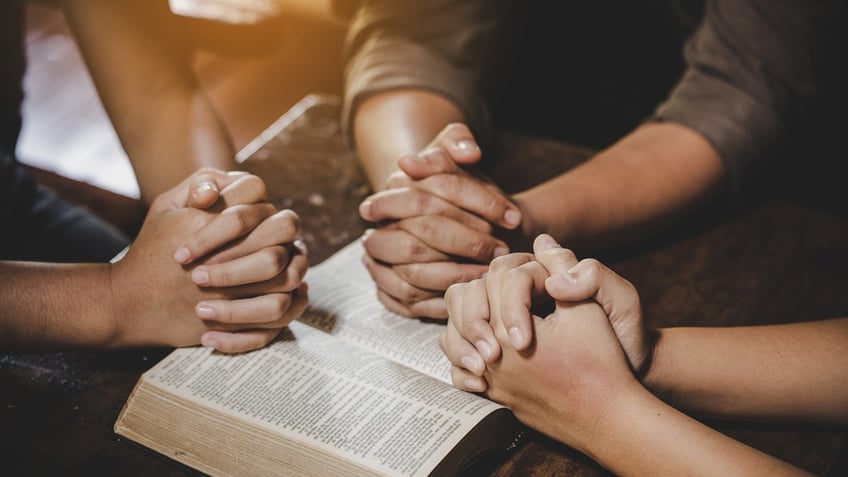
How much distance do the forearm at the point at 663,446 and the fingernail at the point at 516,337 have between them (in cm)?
10

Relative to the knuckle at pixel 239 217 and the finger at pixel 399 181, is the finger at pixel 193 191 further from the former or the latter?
the finger at pixel 399 181

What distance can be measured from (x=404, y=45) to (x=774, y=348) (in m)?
0.75

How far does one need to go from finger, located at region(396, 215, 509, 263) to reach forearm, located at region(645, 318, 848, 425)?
0.79 ft

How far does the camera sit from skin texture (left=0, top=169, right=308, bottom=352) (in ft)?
2.53

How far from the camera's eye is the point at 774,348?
0.75 metres

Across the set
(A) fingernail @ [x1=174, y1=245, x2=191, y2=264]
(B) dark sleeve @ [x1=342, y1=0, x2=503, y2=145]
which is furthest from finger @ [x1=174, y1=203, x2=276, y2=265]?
(B) dark sleeve @ [x1=342, y1=0, x2=503, y2=145]

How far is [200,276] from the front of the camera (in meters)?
0.77

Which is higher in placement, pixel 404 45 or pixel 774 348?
pixel 404 45

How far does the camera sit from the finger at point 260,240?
2.59 feet

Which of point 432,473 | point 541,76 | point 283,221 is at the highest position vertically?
point 283,221

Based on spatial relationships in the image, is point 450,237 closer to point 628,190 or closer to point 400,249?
point 400,249

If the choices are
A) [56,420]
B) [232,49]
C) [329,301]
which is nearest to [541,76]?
[232,49]

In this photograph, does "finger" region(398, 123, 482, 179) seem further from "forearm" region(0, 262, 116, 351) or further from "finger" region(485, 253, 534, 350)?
"forearm" region(0, 262, 116, 351)

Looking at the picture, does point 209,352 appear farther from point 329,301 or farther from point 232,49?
point 232,49
